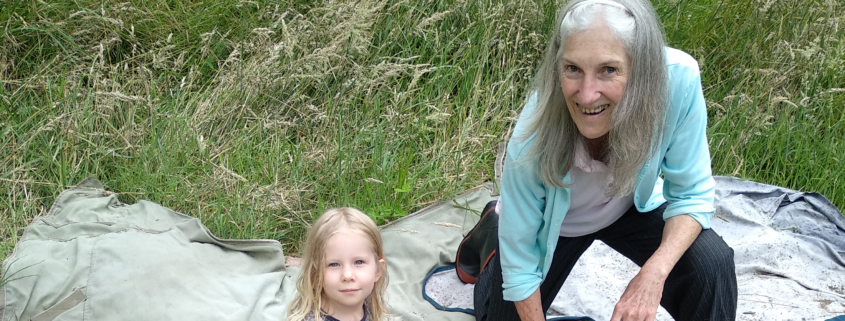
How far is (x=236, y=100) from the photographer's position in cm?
415

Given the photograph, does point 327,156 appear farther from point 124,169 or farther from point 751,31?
point 751,31

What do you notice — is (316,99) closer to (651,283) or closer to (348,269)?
(348,269)

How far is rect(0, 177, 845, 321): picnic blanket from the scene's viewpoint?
3.04 meters

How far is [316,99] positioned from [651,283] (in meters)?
2.40

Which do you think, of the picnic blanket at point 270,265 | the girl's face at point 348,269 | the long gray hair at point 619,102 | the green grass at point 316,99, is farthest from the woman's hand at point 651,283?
the green grass at point 316,99

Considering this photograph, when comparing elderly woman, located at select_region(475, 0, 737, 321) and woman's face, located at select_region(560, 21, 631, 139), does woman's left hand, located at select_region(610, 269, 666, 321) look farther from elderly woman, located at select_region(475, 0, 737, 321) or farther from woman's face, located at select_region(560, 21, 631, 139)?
woman's face, located at select_region(560, 21, 631, 139)

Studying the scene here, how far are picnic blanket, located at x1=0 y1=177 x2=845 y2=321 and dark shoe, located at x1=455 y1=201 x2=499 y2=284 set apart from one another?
77 mm

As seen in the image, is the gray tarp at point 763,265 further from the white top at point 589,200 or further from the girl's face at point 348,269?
the girl's face at point 348,269

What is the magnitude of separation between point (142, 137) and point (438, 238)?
151 centimetres

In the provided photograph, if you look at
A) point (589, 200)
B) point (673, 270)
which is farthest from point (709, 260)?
point (589, 200)

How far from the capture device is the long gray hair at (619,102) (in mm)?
2215

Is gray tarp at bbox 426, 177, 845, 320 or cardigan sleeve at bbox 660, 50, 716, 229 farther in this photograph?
gray tarp at bbox 426, 177, 845, 320

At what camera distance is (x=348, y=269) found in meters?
2.57

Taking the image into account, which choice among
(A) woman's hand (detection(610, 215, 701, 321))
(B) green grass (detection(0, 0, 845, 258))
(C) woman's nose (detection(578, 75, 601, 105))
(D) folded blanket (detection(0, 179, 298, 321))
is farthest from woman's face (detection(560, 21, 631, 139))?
(B) green grass (detection(0, 0, 845, 258))
